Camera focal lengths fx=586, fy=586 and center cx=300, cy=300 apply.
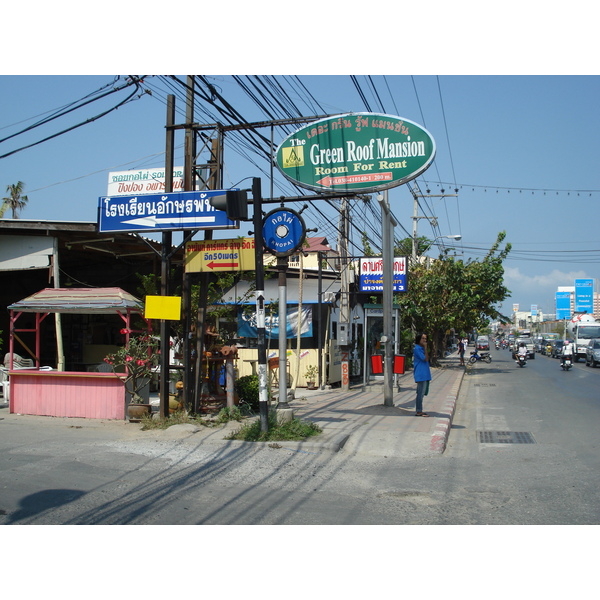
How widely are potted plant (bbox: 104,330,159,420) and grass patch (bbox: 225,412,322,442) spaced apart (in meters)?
2.44

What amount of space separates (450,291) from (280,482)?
89.4 ft

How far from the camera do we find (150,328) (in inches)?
455

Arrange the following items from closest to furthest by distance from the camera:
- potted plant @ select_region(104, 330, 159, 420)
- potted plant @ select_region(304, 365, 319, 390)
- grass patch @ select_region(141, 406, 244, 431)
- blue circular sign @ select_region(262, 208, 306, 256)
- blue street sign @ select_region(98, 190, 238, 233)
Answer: blue circular sign @ select_region(262, 208, 306, 256)
grass patch @ select_region(141, 406, 244, 431)
blue street sign @ select_region(98, 190, 238, 233)
potted plant @ select_region(104, 330, 159, 420)
potted plant @ select_region(304, 365, 319, 390)

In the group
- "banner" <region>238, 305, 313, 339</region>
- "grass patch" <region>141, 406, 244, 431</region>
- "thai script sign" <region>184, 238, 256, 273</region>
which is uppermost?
"thai script sign" <region>184, 238, 256, 273</region>

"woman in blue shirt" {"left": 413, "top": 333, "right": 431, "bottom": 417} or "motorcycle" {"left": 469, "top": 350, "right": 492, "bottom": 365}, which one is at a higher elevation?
"woman in blue shirt" {"left": 413, "top": 333, "right": 431, "bottom": 417}

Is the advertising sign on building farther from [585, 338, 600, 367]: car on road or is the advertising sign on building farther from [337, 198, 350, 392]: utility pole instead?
[337, 198, 350, 392]: utility pole

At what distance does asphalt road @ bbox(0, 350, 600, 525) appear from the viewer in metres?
5.63

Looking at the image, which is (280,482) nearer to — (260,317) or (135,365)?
(260,317)

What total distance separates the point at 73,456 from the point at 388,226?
825 cm

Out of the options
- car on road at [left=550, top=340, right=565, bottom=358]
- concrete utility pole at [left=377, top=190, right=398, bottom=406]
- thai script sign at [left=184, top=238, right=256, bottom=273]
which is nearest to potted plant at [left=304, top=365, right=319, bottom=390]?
concrete utility pole at [left=377, top=190, right=398, bottom=406]

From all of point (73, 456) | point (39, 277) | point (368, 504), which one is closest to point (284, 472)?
point (368, 504)

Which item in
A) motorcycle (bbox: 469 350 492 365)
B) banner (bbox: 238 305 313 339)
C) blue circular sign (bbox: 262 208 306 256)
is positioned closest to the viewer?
blue circular sign (bbox: 262 208 306 256)

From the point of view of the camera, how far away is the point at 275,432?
923 cm

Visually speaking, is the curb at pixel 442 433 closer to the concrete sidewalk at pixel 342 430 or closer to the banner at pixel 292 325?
the concrete sidewalk at pixel 342 430
